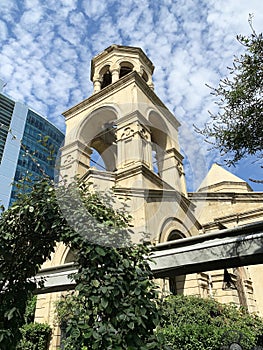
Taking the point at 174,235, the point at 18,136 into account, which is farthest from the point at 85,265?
the point at 18,136

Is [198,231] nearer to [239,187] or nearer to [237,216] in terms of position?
[237,216]

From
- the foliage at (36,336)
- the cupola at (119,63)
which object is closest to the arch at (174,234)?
the foliage at (36,336)

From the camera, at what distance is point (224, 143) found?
18.7 feet

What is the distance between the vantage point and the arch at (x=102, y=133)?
15867mm

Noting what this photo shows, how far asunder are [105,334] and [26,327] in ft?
28.9

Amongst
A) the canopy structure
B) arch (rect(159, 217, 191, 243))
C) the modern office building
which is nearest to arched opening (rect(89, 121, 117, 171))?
arch (rect(159, 217, 191, 243))

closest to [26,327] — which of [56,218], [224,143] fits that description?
[56,218]

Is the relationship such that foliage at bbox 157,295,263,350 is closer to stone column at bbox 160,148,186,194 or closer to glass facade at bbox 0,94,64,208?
stone column at bbox 160,148,186,194

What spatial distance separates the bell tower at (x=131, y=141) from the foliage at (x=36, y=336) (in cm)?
488

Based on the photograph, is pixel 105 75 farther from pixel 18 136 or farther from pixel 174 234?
pixel 18 136

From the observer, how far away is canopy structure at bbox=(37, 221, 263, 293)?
13.4ft

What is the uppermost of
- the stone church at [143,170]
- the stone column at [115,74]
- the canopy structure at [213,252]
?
the stone column at [115,74]

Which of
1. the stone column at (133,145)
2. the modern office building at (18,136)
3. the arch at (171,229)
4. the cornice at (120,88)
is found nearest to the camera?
the arch at (171,229)

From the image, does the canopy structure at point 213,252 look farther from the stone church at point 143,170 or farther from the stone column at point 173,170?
the stone column at point 173,170
